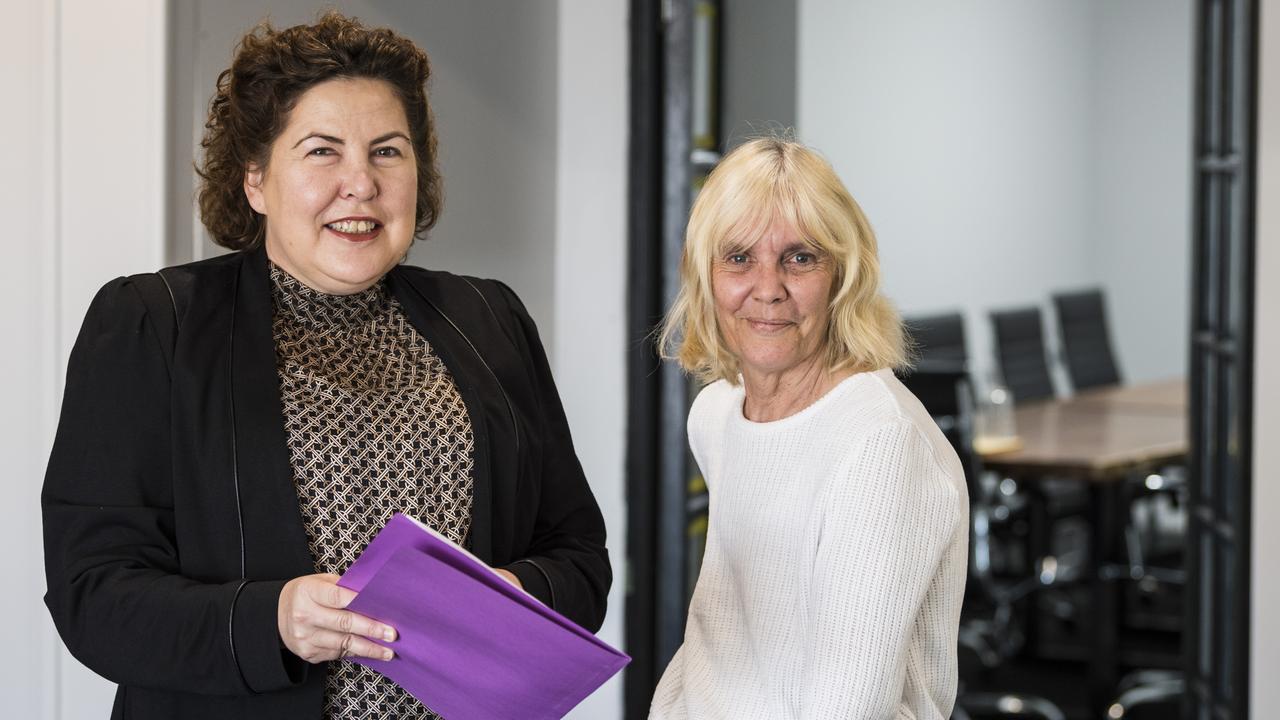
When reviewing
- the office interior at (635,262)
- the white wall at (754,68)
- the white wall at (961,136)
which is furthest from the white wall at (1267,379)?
the white wall at (961,136)

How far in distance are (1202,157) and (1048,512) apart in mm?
2255

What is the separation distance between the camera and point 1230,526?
3.60m

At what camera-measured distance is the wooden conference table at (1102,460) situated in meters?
4.83

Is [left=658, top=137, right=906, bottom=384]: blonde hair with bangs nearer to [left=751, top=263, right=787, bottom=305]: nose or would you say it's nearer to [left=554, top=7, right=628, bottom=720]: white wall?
[left=751, top=263, right=787, bottom=305]: nose

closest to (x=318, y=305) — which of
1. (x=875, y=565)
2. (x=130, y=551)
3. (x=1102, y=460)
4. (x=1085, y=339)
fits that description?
(x=130, y=551)

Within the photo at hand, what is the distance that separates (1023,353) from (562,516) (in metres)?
5.39

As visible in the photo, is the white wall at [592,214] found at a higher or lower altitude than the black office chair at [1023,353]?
higher

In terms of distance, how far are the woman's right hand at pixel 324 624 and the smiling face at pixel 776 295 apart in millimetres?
520

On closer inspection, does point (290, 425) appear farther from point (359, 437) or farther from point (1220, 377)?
point (1220, 377)

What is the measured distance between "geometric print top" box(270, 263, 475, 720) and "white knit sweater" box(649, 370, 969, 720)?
31cm

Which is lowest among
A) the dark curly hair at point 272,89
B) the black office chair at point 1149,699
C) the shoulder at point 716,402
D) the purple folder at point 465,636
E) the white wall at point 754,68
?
the black office chair at point 1149,699

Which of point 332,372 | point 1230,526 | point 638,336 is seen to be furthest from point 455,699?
point 1230,526

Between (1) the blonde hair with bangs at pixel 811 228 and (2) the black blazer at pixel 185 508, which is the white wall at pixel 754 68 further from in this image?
(2) the black blazer at pixel 185 508

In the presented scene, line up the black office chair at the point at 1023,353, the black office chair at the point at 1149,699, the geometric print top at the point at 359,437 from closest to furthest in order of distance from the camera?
the geometric print top at the point at 359,437 → the black office chair at the point at 1149,699 → the black office chair at the point at 1023,353
